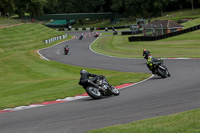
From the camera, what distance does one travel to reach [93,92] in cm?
1390

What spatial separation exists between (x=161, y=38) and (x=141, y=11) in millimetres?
74261

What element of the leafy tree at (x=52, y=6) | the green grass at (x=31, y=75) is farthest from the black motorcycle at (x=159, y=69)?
the leafy tree at (x=52, y=6)

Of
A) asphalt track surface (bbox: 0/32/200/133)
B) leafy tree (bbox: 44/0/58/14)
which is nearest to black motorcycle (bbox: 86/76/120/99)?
asphalt track surface (bbox: 0/32/200/133)

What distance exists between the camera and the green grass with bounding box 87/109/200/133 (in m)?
7.49

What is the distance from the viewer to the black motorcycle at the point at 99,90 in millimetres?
13883

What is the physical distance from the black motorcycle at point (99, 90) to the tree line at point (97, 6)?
91.0m

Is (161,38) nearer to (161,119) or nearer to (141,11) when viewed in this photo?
(161,119)

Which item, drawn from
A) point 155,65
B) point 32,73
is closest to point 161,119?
point 155,65

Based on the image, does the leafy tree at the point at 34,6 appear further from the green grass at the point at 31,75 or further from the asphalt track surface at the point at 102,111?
the asphalt track surface at the point at 102,111

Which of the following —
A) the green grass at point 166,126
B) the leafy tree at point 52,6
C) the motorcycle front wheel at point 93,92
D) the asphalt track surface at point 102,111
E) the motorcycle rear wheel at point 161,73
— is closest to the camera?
the green grass at point 166,126

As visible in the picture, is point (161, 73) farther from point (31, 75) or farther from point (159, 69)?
point (31, 75)

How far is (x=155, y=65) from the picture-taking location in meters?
19.2

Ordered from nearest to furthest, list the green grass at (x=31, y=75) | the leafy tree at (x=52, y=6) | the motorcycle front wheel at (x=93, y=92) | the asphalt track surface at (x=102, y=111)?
the asphalt track surface at (x=102, y=111), the motorcycle front wheel at (x=93, y=92), the green grass at (x=31, y=75), the leafy tree at (x=52, y=6)

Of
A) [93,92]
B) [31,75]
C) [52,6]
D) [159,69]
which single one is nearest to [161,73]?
[159,69]
